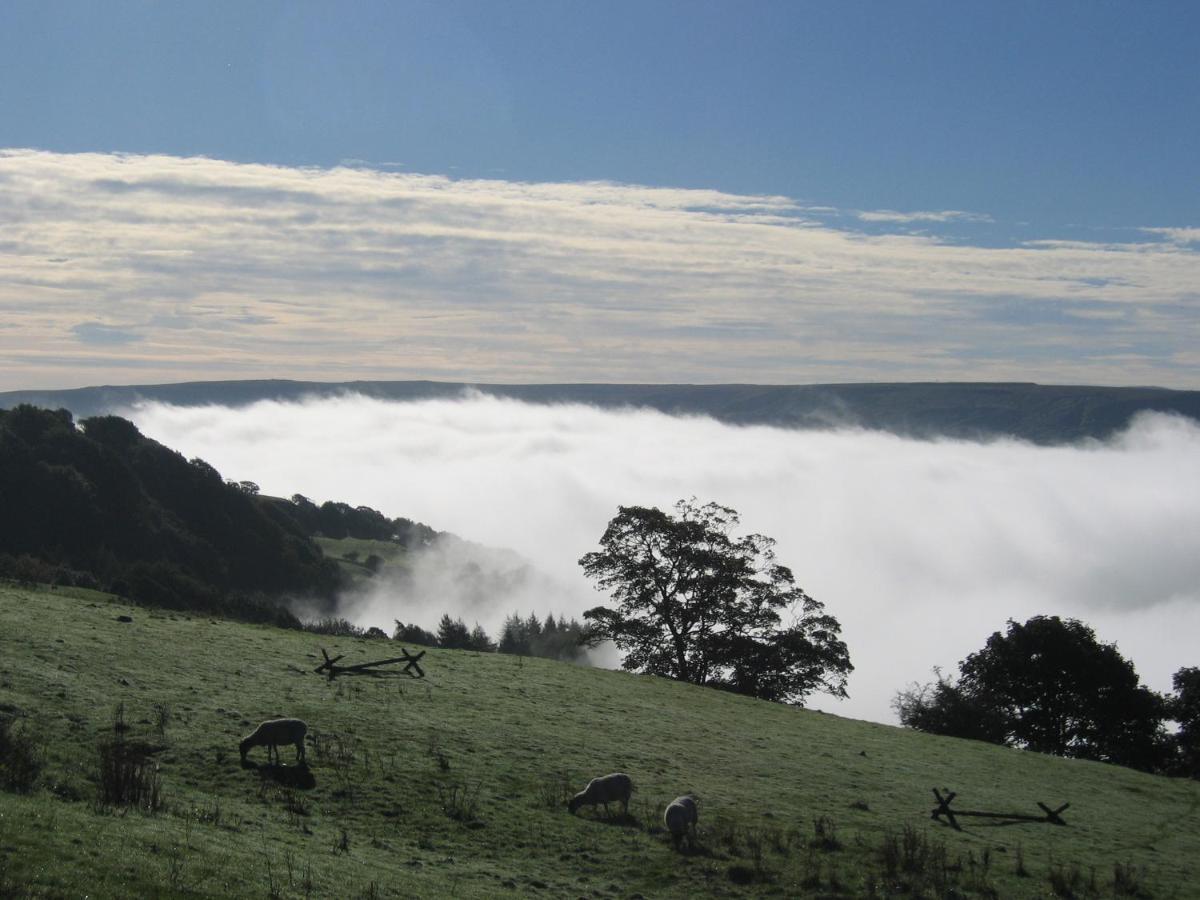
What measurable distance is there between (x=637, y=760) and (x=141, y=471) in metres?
108

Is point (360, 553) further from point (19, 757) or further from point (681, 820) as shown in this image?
point (19, 757)

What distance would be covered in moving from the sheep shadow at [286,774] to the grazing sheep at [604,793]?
18.5 ft

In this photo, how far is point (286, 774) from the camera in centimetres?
2205

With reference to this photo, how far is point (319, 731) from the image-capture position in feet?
84.8

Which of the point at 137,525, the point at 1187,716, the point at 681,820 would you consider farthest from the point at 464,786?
the point at 137,525

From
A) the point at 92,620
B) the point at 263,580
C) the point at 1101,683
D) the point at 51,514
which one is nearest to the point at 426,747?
the point at 92,620

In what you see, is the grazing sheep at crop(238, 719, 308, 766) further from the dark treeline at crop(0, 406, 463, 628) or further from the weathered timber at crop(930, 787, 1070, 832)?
the dark treeline at crop(0, 406, 463, 628)

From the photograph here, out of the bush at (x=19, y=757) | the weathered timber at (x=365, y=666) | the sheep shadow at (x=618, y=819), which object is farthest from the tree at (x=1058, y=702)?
the bush at (x=19, y=757)

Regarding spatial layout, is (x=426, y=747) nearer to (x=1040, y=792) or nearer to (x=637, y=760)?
(x=637, y=760)

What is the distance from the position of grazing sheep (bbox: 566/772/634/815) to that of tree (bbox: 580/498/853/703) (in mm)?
32482

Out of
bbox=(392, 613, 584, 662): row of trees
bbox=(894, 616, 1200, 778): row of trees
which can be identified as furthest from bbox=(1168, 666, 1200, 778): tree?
bbox=(392, 613, 584, 662): row of trees

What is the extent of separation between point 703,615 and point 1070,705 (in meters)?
21.5

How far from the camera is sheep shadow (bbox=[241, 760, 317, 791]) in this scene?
21664 mm

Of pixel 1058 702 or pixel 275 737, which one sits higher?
pixel 1058 702
